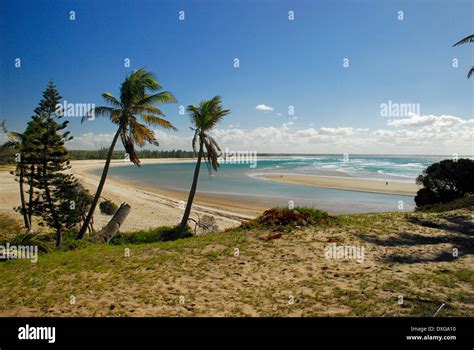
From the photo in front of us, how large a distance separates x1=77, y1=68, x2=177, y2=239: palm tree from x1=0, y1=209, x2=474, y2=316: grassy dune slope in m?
5.31

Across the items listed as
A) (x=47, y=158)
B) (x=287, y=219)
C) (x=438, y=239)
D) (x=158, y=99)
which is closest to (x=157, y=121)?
(x=158, y=99)

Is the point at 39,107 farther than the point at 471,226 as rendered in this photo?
Yes

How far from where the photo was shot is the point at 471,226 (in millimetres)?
10172

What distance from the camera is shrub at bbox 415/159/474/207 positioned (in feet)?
54.7

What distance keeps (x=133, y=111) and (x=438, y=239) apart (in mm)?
12895

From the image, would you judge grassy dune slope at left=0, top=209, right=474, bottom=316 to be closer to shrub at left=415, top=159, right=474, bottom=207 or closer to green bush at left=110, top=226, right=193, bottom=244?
green bush at left=110, top=226, right=193, bottom=244

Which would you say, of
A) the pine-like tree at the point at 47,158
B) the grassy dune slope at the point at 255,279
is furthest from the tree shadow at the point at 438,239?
the pine-like tree at the point at 47,158

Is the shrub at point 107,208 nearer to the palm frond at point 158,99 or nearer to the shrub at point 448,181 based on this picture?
the palm frond at point 158,99

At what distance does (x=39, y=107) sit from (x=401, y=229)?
16.1 meters

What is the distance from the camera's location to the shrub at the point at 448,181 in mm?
16688

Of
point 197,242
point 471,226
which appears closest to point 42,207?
point 197,242

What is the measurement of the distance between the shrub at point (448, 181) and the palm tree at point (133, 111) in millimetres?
16529
